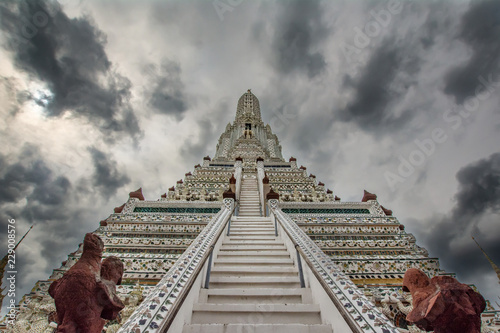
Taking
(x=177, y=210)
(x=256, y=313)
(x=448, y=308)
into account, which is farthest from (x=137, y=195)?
(x=448, y=308)

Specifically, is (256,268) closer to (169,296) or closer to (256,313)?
(256,313)

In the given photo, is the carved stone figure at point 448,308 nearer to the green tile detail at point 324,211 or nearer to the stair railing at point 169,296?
the stair railing at point 169,296

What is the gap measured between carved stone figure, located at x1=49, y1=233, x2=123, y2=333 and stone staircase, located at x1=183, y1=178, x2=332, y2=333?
3.38 ft

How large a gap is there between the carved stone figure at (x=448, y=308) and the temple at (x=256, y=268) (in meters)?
0.26

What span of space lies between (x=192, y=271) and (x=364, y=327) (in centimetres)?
178

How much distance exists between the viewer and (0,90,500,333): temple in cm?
238

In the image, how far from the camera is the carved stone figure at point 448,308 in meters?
1.76

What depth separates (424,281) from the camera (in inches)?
78.9

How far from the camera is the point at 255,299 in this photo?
318 cm

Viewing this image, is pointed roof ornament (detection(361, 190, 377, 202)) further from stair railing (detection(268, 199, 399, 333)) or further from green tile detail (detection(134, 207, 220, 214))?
stair railing (detection(268, 199, 399, 333))

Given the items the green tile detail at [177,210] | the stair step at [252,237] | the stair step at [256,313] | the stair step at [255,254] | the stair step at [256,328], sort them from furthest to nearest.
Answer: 1. the green tile detail at [177,210]
2. the stair step at [252,237]
3. the stair step at [255,254]
4. the stair step at [256,313]
5. the stair step at [256,328]


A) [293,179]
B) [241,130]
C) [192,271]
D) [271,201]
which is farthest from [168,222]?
[241,130]

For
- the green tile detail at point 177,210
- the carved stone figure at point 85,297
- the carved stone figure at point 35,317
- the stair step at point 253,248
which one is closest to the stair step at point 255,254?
the stair step at point 253,248

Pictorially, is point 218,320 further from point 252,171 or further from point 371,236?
point 252,171
